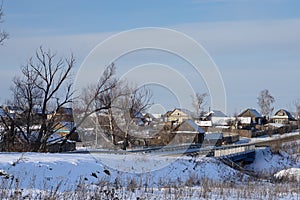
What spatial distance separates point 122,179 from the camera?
64.6ft

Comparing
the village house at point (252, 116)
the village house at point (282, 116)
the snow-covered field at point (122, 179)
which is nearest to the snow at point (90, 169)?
the snow-covered field at point (122, 179)

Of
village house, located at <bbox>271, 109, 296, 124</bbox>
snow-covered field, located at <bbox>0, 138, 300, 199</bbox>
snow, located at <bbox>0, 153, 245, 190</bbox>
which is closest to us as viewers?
snow-covered field, located at <bbox>0, 138, 300, 199</bbox>

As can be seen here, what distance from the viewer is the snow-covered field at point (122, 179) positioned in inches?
488

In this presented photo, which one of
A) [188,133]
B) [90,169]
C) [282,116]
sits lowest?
[90,169]

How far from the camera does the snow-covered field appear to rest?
12.4 m

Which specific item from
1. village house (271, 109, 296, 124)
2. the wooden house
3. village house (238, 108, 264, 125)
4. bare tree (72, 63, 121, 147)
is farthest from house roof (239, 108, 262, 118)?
bare tree (72, 63, 121, 147)

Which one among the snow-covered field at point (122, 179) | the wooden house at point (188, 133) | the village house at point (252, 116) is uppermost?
the village house at point (252, 116)

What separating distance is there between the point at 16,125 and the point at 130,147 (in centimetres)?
1166

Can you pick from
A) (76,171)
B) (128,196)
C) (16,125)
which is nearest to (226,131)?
(16,125)

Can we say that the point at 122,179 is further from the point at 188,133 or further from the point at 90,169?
the point at 188,133

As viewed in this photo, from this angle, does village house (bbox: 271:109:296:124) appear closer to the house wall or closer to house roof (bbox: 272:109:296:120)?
house roof (bbox: 272:109:296:120)

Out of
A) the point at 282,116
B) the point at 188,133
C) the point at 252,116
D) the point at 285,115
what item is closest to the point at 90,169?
the point at 188,133

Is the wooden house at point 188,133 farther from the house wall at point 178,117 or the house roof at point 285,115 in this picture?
the house roof at point 285,115

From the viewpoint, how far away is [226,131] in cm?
9125
